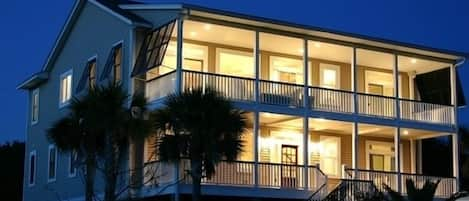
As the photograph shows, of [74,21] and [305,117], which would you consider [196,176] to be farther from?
[74,21]

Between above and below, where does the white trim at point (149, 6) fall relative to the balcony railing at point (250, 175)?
above

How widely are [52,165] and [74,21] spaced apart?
640 centimetres

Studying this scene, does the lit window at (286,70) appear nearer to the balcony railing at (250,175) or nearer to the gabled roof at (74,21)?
the balcony railing at (250,175)

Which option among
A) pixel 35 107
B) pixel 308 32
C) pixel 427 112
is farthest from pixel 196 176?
pixel 35 107

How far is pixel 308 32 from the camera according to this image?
104ft

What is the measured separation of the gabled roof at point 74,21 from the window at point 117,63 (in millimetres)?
1251

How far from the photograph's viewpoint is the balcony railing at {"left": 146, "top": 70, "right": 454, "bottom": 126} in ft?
96.7

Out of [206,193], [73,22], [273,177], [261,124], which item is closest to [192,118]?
[206,193]

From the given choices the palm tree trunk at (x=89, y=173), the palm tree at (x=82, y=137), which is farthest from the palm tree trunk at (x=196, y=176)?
the palm tree trunk at (x=89, y=173)

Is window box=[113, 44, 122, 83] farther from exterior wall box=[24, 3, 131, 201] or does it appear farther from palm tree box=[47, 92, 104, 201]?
palm tree box=[47, 92, 104, 201]

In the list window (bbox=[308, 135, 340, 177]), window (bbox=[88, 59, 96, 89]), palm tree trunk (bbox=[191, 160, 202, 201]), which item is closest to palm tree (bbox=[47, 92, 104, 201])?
palm tree trunk (bbox=[191, 160, 202, 201])

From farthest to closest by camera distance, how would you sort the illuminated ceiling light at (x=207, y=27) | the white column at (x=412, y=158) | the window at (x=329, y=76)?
the white column at (x=412, y=158), the window at (x=329, y=76), the illuminated ceiling light at (x=207, y=27)

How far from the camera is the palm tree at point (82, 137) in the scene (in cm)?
2798

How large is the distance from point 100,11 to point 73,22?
3.40 metres
